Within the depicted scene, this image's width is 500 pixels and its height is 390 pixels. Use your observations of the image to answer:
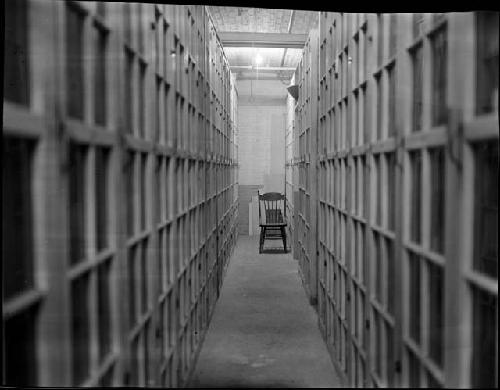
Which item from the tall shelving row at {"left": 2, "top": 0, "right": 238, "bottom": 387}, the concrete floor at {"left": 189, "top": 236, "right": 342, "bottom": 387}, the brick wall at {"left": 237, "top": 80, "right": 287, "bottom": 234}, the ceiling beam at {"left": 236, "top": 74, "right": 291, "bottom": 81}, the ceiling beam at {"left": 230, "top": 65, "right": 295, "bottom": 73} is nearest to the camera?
the tall shelving row at {"left": 2, "top": 0, "right": 238, "bottom": 387}

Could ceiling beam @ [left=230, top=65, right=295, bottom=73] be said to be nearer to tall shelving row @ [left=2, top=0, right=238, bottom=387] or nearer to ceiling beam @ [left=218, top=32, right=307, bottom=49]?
ceiling beam @ [left=218, top=32, right=307, bottom=49]

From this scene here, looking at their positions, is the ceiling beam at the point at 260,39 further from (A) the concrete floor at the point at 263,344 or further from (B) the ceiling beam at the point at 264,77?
(B) the ceiling beam at the point at 264,77

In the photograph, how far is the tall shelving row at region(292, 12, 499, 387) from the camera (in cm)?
134

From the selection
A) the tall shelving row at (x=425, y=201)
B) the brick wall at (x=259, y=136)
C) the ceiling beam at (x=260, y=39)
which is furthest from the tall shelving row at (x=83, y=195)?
the brick wall at (x=259, y=136)

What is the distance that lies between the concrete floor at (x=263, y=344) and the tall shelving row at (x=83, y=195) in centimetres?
37

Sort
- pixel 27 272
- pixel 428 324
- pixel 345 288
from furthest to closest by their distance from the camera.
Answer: pixel 345 288 < pixel 428 324 < pixel 27 272

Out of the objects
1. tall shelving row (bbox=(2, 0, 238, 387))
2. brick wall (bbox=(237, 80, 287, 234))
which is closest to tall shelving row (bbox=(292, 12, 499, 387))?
tall shelving row (bbox=(2, 0, 238, 387))

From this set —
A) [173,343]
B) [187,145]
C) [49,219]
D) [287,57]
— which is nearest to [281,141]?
[287,57]

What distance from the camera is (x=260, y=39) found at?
16.4 feet

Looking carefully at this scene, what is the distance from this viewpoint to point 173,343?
2.02m

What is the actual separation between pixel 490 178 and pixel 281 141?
7.80 metres

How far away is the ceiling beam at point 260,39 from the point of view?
4.91 metres

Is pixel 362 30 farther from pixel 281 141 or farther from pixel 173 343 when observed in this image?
pixel 281 141

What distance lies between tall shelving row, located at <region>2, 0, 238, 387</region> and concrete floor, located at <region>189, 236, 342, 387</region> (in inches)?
14.5
